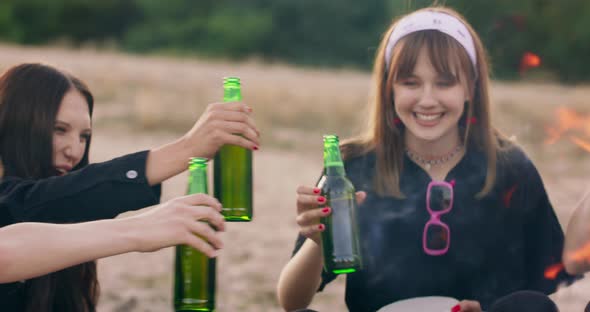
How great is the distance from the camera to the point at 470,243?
136 inches

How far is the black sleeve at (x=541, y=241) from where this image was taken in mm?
3387

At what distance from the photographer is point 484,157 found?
3.56m

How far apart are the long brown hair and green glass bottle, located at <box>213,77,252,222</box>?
26.2 inches

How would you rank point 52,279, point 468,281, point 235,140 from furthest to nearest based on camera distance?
point 468,281 → point 52,279 → point 235,140

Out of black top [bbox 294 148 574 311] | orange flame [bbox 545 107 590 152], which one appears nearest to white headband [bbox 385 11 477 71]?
black top [bbox 294 148 574 311]

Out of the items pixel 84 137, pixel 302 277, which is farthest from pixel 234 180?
pixel 84 137

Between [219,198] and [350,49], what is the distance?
32.5m

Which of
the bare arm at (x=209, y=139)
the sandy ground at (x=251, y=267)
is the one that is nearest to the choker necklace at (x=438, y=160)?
the bare arm at (x=209, y=139)

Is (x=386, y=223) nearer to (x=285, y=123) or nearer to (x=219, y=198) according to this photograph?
(x=219, y=198)

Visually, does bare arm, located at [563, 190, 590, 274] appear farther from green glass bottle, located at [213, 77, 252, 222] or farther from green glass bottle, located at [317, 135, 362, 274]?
green glass bottle, located at [213, 77, 252, 222]

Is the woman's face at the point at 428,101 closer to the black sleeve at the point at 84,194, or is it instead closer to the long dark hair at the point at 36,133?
the black sleeve at the point at 84,194

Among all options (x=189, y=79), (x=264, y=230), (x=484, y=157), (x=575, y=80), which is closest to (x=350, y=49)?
(x=575, y=80)

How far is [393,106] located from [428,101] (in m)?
0.30

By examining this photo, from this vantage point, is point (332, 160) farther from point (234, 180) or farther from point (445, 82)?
point (445, 82)
